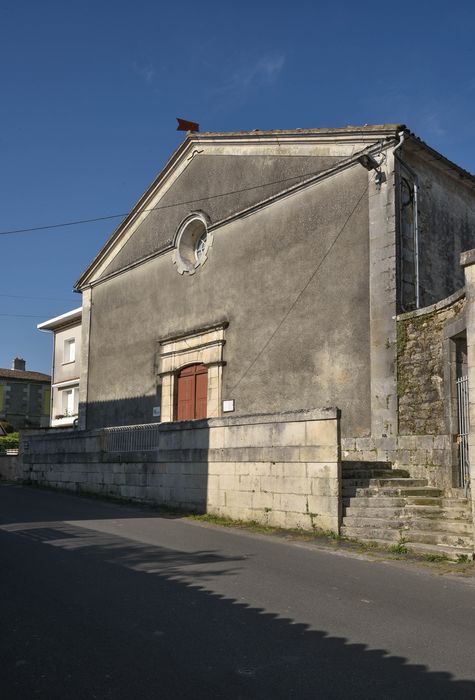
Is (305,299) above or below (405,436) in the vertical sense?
above

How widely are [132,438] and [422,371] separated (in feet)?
23.1

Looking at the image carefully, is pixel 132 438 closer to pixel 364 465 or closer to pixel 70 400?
pixel 364 465

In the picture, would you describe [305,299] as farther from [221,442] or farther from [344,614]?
[344,614]

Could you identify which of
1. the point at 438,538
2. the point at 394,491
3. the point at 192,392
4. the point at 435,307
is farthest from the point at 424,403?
the point at 192,392

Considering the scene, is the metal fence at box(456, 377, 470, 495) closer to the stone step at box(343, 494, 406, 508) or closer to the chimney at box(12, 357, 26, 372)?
the stone step at box(343, 494, 406, 508)

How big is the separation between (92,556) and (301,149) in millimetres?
10360

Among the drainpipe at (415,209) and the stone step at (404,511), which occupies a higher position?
the drainpipe at (415,209)

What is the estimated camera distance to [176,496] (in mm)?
13664

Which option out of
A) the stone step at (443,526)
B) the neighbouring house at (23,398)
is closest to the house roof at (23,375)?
the neighbouring house at (23,398)

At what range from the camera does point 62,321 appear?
97.3ft

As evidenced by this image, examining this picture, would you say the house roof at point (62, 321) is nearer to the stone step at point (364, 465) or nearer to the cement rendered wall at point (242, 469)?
the cement rendered wall at point (242, 469)

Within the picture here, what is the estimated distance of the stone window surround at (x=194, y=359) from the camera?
16.4 m

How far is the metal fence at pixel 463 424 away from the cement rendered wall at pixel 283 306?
7.04 ft

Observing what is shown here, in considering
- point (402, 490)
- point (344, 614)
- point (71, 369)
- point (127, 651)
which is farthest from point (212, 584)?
point (71, 369)
